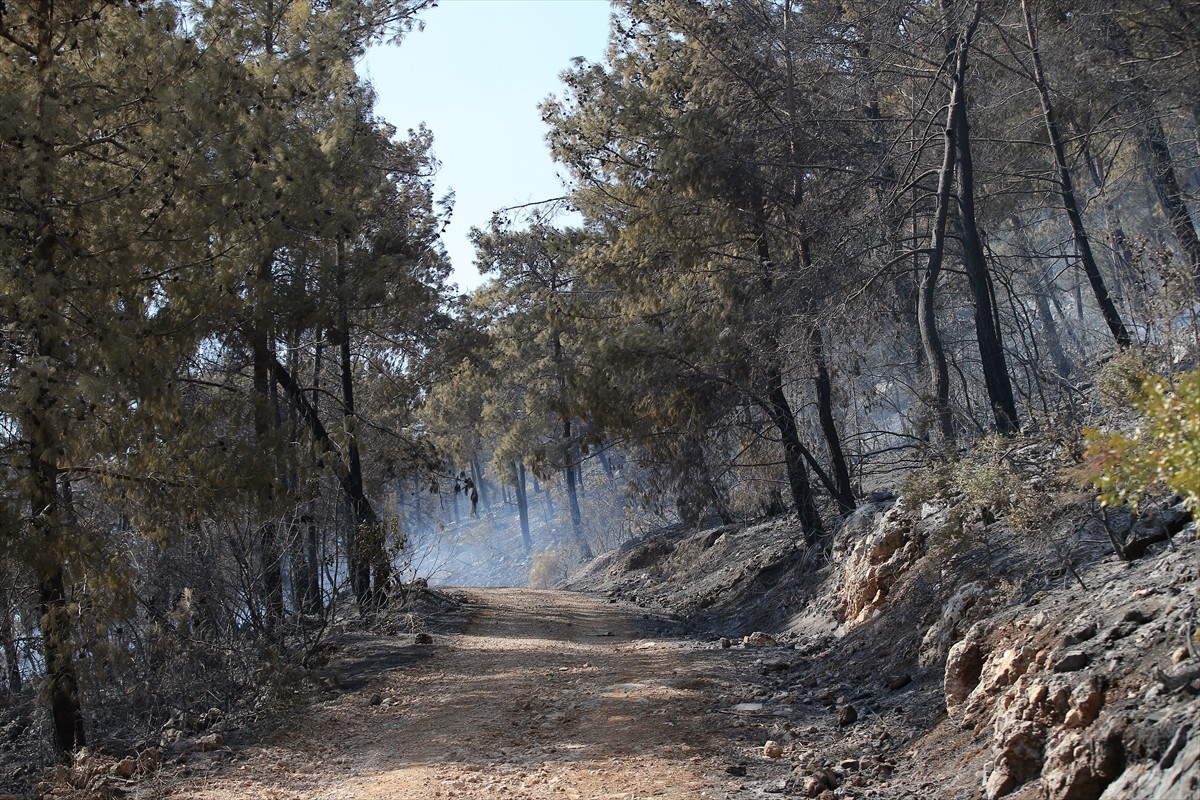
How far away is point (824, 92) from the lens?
15.3 m

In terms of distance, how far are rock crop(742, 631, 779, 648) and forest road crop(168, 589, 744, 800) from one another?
1.80ft

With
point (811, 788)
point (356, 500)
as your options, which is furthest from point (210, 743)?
point (356, 500)

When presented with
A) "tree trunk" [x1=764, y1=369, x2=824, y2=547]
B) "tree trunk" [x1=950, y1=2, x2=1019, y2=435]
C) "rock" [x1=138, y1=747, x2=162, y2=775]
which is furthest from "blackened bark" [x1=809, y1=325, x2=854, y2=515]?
"rock" [x1=138, y1=747, x2=162, y2=775]

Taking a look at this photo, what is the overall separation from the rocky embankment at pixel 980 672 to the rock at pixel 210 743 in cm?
450

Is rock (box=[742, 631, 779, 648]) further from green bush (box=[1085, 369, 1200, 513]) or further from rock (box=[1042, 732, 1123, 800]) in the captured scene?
green bush (box=[1085, 369, 1200, 513])

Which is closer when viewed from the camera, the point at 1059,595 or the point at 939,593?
the point at 1059,595

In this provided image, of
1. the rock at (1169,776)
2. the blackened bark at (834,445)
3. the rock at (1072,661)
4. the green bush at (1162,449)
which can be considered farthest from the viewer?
the blackened bark at (834,445)

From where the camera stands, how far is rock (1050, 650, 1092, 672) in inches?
217

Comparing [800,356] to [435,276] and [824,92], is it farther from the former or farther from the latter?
[435,276]

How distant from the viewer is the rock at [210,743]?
884 centimetres

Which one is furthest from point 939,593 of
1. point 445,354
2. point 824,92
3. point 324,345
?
point 445,354

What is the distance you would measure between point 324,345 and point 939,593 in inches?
425

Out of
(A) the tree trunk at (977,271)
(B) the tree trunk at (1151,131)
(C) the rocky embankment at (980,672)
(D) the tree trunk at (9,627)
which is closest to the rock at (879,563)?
(C) the rocky embankment at (980,672)

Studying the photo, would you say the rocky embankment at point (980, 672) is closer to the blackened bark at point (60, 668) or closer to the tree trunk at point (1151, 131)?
the tree trunk at point (1151, 131)
